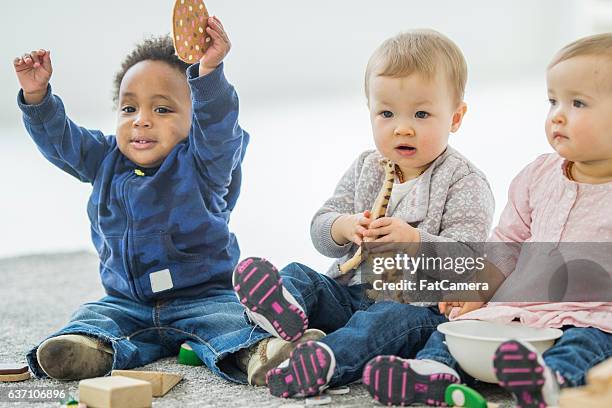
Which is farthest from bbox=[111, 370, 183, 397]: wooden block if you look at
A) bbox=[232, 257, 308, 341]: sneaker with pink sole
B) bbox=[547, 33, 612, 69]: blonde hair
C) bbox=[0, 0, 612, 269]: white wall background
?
bbox=[0, 0, 612, 269]: white wall background

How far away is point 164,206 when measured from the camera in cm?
128

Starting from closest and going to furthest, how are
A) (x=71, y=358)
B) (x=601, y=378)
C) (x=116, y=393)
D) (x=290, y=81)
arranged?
(x=601, y=378)
(x=116, y=393)
(x=71, y=358)
(x=290, y=81)

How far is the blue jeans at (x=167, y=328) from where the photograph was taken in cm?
113

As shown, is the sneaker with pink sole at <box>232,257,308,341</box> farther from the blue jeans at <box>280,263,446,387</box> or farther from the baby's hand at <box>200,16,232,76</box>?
the baby's hand at <box>200,16,232,76</box>

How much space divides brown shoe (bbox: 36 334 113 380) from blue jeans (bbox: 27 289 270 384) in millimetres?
21

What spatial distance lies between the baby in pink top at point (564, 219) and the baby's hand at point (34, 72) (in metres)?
0.68

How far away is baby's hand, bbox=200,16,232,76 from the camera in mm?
1184

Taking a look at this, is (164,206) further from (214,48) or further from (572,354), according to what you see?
(572,354)

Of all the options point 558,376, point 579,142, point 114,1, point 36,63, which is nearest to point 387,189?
point 579,142

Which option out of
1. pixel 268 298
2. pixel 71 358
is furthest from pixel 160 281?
pixel 268 298

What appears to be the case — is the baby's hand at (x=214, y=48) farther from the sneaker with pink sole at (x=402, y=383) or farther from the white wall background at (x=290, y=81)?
the white wall background at (x=290, y=81)

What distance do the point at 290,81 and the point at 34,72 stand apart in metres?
2.83

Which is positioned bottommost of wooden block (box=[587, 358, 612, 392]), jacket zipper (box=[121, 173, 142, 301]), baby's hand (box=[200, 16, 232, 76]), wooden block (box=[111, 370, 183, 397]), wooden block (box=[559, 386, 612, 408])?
wooden block (box=[111, 370, 183, 397])

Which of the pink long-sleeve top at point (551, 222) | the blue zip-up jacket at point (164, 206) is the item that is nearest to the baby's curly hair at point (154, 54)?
the blue zip-up jacket at point (164, 206)
